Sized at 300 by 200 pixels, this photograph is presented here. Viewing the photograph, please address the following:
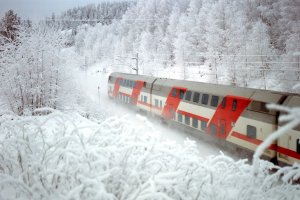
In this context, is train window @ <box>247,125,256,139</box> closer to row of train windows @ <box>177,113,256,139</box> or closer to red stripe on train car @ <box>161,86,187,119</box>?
row of train windows @ <box>177,113,256,139</box>

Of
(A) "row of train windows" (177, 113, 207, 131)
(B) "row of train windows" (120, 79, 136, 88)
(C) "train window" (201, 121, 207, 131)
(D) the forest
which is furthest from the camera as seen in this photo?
(B) "row of train windows" (120, 79, 136, 88)

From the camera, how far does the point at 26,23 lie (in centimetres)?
2006

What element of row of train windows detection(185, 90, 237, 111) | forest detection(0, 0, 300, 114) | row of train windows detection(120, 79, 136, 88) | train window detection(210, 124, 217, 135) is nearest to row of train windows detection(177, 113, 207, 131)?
train window detection(210, 124, 217, 135)

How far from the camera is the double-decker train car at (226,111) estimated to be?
942cm

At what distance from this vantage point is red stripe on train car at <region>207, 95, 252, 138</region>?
11.0m

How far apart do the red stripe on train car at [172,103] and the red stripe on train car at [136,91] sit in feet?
11.4

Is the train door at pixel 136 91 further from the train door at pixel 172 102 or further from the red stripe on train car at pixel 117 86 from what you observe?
the train door at pixel 172 102

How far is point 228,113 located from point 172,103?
4.29 metres

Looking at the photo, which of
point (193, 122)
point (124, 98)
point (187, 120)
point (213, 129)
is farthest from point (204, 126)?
point (124, 98)

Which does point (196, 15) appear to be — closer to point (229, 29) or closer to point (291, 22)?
point (229, 29)

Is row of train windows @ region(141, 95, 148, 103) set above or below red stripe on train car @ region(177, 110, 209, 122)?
above

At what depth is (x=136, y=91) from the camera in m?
19.6

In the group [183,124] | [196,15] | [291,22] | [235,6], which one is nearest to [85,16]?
[196,15]

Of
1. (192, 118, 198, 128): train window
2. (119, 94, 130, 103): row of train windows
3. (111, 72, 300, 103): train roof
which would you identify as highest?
(111, 72, 300, 103): train roof
